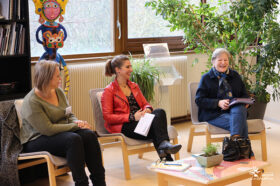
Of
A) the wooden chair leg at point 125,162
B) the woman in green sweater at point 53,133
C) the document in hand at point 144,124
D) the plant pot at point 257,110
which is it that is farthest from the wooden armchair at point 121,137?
the plant pot at point 257,110

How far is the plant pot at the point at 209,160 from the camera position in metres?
3.10

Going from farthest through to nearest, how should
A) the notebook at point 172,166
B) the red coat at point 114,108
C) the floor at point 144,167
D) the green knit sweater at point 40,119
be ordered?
the red coat at point 114,108, the floor at point 144,167, the green knit sweater at point 40,119, the notebook at point 172,166

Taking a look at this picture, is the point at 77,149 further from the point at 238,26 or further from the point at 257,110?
the point at 257,110

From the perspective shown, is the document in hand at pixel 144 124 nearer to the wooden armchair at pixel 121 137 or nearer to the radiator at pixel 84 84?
the wooden armchair at pixel 121 137

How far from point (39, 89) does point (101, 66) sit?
6.05 ft

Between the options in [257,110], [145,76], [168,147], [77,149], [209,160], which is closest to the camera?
[209,160]

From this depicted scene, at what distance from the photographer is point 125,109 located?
407cm

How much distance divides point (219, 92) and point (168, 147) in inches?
39.7

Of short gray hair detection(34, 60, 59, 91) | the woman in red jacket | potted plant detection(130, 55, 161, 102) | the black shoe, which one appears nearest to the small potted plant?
the black shoe

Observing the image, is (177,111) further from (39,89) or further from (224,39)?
(39,89)

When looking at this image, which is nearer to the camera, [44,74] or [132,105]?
[44,74]

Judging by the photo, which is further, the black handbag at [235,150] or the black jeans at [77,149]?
the black handbag at [235,150]

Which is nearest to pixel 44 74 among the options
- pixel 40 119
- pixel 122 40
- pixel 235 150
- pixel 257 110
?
pixel 40 119

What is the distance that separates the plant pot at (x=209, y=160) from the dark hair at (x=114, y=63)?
1338 mm
